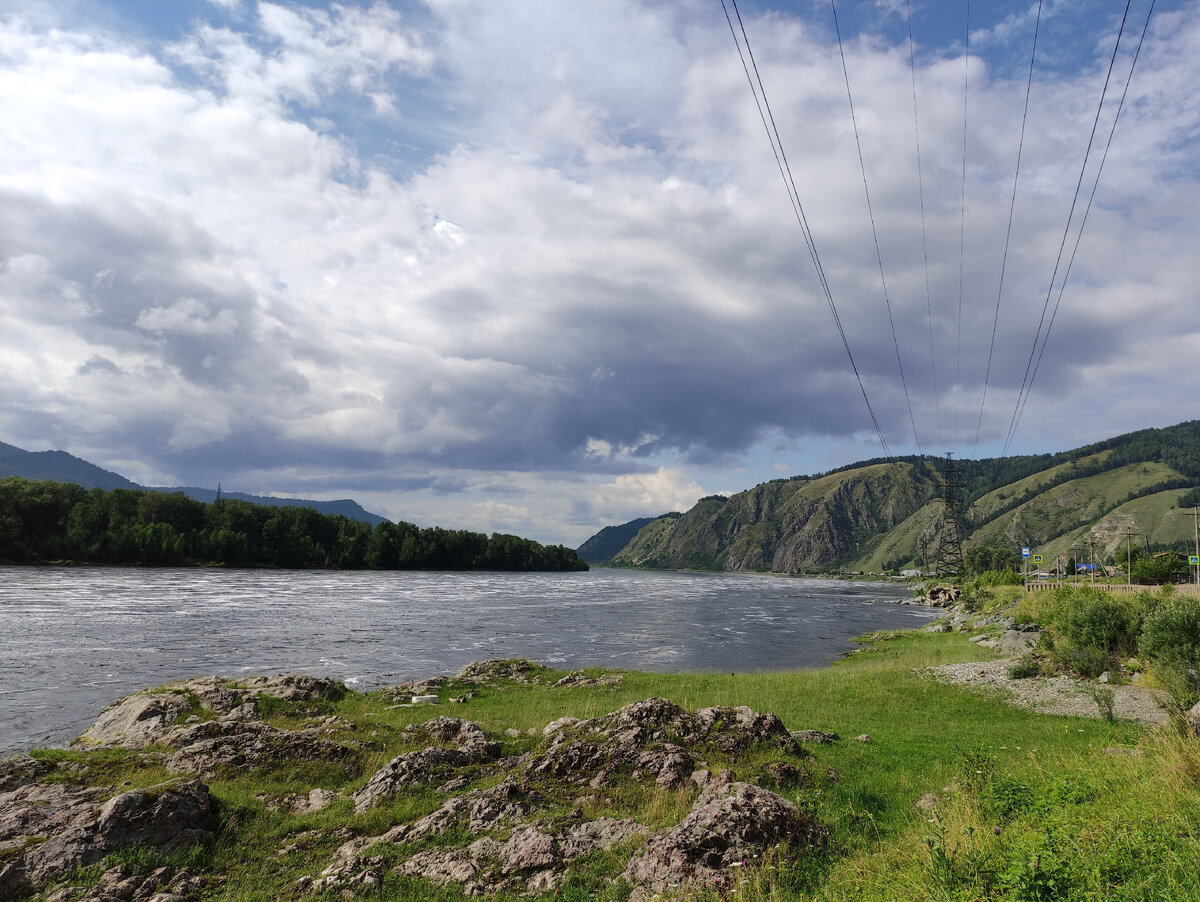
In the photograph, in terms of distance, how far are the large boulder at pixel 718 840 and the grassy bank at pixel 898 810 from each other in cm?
29

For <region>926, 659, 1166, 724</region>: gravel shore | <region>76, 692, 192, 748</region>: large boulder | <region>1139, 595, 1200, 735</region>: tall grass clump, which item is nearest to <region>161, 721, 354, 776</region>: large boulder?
<region>76, 692, 192, 748</region>: large boulder

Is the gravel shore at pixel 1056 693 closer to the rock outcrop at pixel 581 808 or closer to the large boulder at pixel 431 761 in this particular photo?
the rock outcrop at pixel 581 808

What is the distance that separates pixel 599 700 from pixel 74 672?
25.1 metres

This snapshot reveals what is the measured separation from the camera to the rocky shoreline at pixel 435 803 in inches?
359

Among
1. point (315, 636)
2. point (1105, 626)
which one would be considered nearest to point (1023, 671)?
point (1105, 626)

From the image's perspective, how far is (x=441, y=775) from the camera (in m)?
13.7

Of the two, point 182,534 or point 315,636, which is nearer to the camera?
point 315,636

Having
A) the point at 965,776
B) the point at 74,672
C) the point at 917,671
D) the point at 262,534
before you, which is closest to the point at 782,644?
the point at 917,671

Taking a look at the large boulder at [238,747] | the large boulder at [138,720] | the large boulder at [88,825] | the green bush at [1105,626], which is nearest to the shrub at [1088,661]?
the green bush at [1105,626]

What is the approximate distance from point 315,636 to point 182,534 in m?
101

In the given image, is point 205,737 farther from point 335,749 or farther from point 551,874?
point 551,874

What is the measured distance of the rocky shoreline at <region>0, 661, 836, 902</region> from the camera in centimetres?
912

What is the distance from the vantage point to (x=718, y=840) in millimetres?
8922

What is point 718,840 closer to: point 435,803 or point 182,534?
point 435,803
